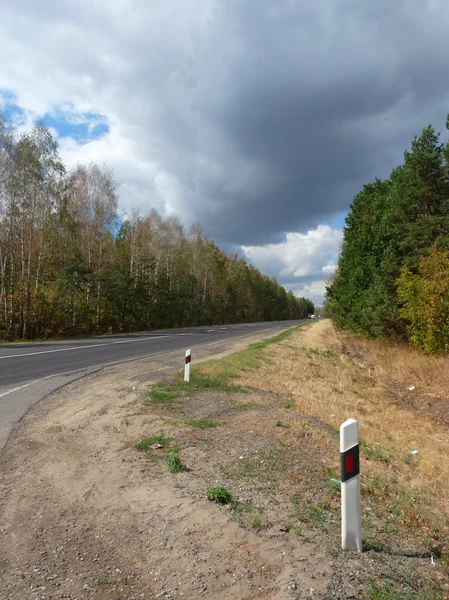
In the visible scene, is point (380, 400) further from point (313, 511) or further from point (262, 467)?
point (313, 511)

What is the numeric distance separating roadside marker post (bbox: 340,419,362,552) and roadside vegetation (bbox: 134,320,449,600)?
12 centimetres

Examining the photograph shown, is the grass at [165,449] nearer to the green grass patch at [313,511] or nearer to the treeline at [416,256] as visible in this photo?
the green grass patch at [313,511]

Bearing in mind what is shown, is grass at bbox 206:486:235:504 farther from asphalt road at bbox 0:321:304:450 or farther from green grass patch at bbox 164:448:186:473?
asphalt road at bbox 0:321:304:450

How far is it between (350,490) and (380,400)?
10.3 metres

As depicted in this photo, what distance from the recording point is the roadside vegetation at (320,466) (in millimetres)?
3170

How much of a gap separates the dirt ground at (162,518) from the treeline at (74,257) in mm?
21201

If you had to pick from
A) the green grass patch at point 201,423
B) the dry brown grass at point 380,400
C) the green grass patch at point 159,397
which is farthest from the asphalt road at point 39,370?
the dry brown grass at point 380,400

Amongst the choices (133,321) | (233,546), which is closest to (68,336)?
(133,321)

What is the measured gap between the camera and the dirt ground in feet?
8.97

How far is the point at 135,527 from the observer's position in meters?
3.44

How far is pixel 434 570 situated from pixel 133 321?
122ft

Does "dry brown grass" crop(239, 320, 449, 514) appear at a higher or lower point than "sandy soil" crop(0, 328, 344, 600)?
lower

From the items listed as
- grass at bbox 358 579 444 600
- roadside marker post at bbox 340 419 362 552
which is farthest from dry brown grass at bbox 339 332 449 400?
grass at bbox 358 579 444 600

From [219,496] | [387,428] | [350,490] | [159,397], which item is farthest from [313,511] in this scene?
[387,428]
